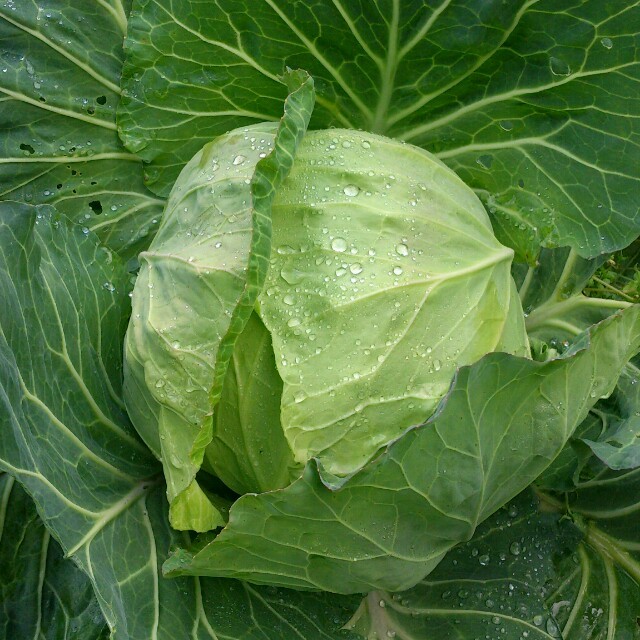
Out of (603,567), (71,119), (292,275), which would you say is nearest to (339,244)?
(292,275)

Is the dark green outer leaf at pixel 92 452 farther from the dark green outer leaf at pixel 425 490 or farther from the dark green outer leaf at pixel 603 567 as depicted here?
the dark green outer leaf at pixel 603 567

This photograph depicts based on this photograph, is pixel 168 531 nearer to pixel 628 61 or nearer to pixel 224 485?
pixel 224 485

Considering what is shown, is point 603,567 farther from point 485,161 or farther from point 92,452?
point 92,452

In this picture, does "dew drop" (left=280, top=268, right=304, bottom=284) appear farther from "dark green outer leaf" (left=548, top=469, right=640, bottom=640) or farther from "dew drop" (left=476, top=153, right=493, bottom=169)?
"dark green outer leaf" (left=548, top=469, right=640, bottom=640)

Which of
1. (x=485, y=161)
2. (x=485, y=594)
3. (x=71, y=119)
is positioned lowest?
(x=485, y=594)

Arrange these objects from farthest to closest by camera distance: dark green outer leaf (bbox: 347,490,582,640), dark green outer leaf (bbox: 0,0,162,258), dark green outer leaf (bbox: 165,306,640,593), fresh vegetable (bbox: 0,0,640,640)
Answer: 1. dark green outer leaf (bbox: 0,0,162,258)
2. dark green outer leaf (bbox: 347,490,582,640)
3. fresh vegetable (bbox: 0,0,640,640)
4. dark green outer leaf (bbox: 165,306,640,593)

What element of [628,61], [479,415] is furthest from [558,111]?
[479,415]

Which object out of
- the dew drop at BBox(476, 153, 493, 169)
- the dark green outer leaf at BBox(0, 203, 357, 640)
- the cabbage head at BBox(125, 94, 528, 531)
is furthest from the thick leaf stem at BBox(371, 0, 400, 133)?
the dark green outer leaf at BBox(0, 203, 357, 640)
